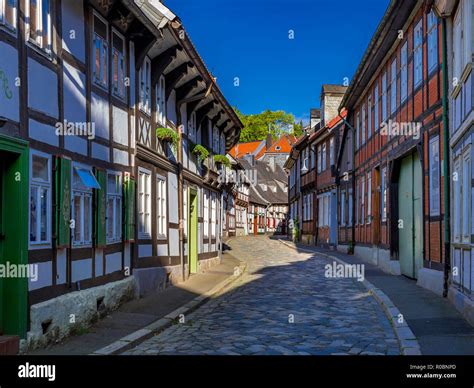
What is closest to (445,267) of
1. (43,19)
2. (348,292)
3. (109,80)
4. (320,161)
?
(348,292)

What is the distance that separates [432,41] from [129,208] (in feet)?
23.9

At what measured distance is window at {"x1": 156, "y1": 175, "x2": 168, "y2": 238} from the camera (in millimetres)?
14852

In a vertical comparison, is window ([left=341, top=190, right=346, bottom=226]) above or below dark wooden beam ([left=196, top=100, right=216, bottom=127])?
below

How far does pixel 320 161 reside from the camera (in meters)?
35.1

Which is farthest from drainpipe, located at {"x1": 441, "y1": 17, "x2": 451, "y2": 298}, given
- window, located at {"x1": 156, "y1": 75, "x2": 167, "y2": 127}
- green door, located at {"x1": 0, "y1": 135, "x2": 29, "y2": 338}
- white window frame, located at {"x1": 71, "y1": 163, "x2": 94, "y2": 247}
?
green door, located at {"x1": 0, "y1": 135, "x2": 29, "y2": 338}

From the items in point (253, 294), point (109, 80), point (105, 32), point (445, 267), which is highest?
point (105, 32)

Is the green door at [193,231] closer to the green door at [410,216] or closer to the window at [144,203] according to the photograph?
the window at [144,203]

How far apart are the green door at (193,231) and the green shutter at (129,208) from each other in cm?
614

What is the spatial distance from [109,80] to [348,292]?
7.52 meters

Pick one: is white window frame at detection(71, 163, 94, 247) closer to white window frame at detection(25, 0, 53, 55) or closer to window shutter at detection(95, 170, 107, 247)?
window shutter at detection(95, 170, 107, 247)

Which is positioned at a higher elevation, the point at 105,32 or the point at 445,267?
the point at 105,32

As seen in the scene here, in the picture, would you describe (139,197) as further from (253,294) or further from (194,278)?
(194,278)

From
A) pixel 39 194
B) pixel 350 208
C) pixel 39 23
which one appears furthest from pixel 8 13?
pixel 350 208

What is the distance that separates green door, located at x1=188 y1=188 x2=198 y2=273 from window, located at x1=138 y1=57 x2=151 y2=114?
506cm
